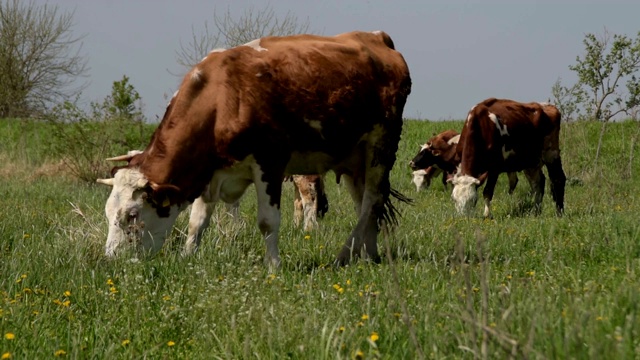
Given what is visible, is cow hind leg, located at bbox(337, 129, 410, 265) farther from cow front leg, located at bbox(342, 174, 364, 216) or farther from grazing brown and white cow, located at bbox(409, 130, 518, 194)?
grazing brown and white cow, located at bbox(409, 130, 518, 194)

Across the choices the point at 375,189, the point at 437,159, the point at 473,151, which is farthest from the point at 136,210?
the point at 437,159

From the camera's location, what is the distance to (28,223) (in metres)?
8.72

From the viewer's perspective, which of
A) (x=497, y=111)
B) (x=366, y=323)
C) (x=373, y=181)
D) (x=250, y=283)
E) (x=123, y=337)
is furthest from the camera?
(x=497, y=111)

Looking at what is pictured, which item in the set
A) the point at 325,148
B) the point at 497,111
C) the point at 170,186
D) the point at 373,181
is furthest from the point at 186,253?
the point at 497,111

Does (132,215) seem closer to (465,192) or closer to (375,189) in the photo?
(375,189)

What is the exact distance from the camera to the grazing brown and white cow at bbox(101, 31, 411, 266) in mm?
7031

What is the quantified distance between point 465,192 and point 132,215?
306 inches

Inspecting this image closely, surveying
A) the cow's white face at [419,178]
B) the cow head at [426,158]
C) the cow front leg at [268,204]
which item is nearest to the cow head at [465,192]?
the cow head at [426,158]

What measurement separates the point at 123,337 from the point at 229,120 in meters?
3.18

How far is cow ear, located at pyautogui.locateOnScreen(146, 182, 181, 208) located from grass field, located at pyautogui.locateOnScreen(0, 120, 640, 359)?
55 cm

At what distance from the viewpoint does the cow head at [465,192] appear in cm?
1324

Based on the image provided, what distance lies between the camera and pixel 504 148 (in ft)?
47.4

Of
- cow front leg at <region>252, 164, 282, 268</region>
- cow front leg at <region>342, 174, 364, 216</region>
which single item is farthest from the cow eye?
cow front leg at <region>342, 174, 364, 216</region>

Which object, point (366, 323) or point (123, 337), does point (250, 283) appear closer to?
point (123, 337)
